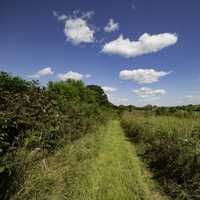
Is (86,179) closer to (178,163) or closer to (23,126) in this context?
Result: (23,126)

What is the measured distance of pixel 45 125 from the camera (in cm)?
638

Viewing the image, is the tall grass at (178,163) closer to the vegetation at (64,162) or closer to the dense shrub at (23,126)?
the vegetation at (64,162)

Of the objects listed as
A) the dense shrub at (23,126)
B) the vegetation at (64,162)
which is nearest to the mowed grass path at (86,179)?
the vegetation at (64,162)

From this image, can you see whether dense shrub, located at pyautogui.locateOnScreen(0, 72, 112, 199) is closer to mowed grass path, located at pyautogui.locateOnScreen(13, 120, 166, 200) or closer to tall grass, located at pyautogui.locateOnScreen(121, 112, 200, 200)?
mowed grass path, located at pyautogui.locateOnScreen(13, 120, 166, 200)

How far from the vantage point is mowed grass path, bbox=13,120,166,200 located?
430 centimetres

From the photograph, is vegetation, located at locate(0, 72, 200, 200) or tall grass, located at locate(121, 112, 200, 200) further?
tall grass, located at locate(121, 112, 200, 200)

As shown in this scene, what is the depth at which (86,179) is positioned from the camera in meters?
5.41

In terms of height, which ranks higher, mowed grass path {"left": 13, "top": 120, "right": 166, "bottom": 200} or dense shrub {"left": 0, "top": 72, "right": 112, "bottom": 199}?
dense shrub {"left": 0, "top": 72, "right": 112, "bottom": 199}

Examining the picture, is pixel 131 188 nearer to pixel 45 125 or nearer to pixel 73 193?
pixel 73 193

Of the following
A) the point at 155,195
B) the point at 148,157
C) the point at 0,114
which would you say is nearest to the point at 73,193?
the point at 155,195

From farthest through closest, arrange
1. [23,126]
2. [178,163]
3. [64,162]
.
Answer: [64,162] → [178,163] → [23,126]

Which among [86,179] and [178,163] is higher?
[178,163]

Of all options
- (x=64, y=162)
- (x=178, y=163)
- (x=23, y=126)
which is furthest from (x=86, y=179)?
(x=178, y=163)

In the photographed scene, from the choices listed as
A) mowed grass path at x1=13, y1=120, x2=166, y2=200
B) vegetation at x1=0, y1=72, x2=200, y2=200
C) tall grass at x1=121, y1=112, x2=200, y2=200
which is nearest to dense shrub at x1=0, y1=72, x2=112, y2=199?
vegetation at x1=0, y1=72, x2=200, y2=200
